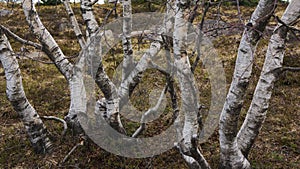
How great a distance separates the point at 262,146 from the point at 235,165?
3.72 ft

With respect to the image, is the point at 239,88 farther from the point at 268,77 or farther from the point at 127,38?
the point at 127,38

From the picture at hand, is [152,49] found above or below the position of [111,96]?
above

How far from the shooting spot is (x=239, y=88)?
2.59 metres

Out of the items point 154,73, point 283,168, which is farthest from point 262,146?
point 154,73

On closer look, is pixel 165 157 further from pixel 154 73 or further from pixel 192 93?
pixel 154 73

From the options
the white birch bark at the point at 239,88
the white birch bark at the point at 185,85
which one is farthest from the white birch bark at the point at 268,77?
the white birch bark at the point at 185,85

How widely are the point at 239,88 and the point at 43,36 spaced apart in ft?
7.19

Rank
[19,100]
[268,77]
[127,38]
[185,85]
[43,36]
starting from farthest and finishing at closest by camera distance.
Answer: [127,38], [19,100], [43,36], [268,77], [185,85]

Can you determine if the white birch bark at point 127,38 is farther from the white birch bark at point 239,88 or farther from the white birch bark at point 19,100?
the white birch bark at point 239,88

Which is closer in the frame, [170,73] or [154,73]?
[170,73]

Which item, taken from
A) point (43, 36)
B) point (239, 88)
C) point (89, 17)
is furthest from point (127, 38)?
point (239, 88)

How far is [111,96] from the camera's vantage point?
3533 millimetres

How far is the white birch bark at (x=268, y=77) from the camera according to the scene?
8.05 ft

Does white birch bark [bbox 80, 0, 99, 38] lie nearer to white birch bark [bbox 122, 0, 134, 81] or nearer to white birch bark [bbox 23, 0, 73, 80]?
white birch bark [bbox 23, 0, 73, 80]
